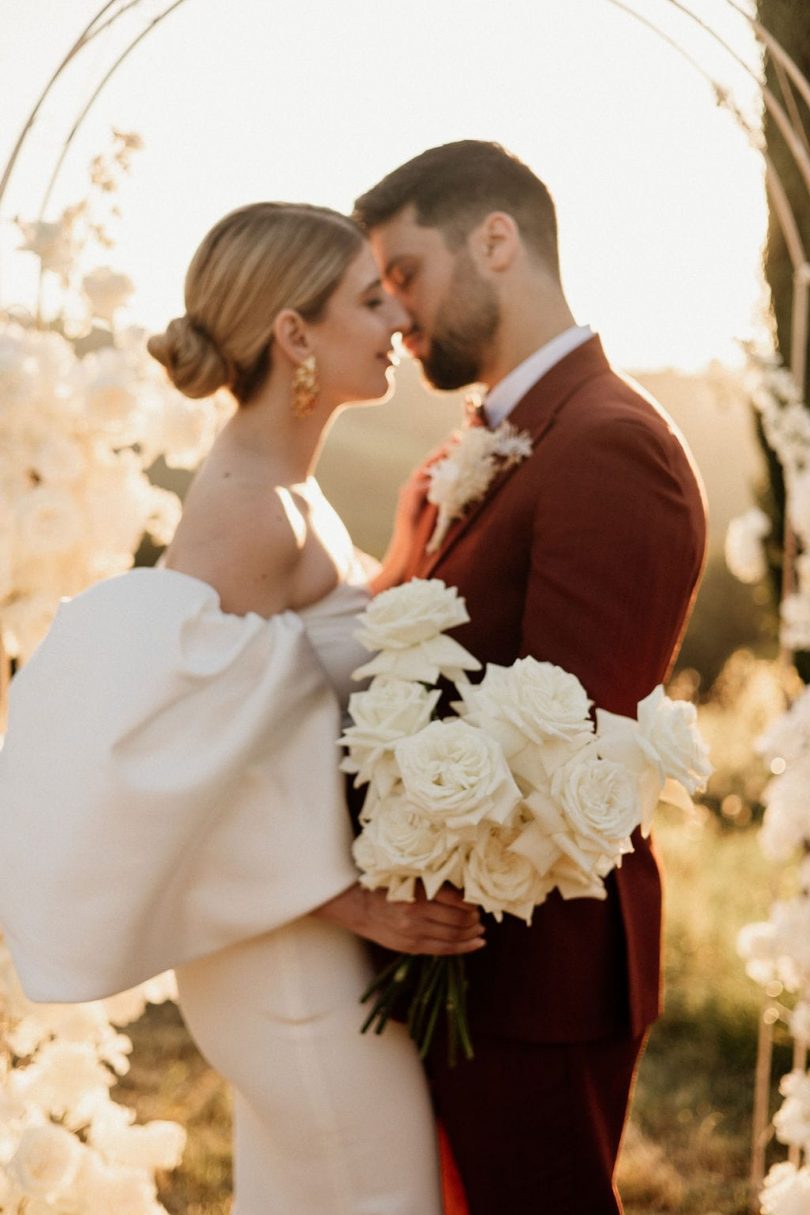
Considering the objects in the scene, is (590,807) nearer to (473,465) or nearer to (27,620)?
(473,465)

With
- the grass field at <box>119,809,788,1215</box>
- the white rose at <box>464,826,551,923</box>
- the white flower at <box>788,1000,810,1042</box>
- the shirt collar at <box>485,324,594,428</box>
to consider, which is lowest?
the grass field at <box>119,809,788,1215</box>

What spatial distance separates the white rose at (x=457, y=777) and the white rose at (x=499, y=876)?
0.08 m

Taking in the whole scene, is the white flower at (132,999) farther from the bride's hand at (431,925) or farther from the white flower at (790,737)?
the white flower at (790,737)

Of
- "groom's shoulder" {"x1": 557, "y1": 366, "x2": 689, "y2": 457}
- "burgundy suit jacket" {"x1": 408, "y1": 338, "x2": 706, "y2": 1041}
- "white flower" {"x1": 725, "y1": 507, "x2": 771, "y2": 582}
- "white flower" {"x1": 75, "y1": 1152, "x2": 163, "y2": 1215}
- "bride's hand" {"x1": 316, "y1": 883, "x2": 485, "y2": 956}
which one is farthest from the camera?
"white flower" {"x1": 725, "y1": 507, "x2": 771, "y2": 582}

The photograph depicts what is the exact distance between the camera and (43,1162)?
2.89 m

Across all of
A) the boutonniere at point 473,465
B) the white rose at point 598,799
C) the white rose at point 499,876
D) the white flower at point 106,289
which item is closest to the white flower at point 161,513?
the white flower at point 106,289

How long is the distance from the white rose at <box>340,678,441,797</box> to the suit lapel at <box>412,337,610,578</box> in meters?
0.61

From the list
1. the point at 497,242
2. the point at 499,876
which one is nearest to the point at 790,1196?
the point at 499,876

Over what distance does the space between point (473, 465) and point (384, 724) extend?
2.48 feet

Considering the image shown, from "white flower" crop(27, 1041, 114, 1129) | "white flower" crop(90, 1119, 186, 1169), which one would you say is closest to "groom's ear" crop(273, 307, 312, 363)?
"white flower" crop(27, 1041, 114, 1129)

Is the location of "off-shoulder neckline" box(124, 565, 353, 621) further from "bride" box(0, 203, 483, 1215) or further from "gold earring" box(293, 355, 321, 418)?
"gold earring" box(293, 355, 321, 418)

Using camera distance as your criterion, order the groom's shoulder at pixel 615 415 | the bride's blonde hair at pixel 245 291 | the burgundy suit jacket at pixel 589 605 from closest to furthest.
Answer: the burgundy suit jacket at pixel 589 605, the groom's shoulder at pixel 615 415, the bride's blonde hair at pixel 245 291

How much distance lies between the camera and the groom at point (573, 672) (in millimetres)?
2346

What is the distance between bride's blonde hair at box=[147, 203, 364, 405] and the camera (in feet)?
8.57
